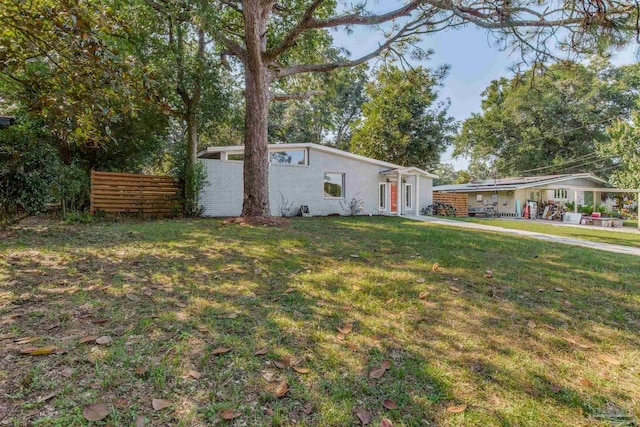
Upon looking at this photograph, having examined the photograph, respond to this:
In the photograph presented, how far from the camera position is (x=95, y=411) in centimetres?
150

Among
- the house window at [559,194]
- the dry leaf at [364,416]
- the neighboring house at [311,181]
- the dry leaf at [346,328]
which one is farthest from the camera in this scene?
the house window at [559,194]

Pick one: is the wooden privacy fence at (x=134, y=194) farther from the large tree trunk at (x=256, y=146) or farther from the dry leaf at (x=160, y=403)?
the dry leaf at (x=160, y=403)

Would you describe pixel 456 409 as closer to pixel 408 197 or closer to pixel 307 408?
pixel 307 408

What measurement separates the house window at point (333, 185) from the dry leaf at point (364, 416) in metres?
13.6

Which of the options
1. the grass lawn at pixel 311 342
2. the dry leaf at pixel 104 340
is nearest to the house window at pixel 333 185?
the grass lawn at pixel 311 342

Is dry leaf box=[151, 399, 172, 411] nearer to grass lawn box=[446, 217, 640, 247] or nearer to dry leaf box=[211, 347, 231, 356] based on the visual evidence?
dry leaf box=[211, 347, 231, 356]

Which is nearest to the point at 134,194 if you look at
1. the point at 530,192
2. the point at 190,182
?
the point at 190,182

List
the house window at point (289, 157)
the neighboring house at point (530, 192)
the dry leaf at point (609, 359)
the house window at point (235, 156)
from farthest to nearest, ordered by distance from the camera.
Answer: the neighboring house at point (530, 192) < the house window at point (289, 157) < the house window at point (235, 156) < the dry leaf at point (609, 359)

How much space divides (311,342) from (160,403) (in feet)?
3.17

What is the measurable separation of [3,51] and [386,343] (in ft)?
16.2

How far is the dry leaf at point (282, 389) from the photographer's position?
171 centimetres

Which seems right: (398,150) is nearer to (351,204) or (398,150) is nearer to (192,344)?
(351,204)

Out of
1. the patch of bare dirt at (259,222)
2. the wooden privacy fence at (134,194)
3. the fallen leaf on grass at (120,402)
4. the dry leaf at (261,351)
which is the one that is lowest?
the fallen leaf on grass at (120,402)

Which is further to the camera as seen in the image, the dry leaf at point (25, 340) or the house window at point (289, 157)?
the house window at point (289, 157)
